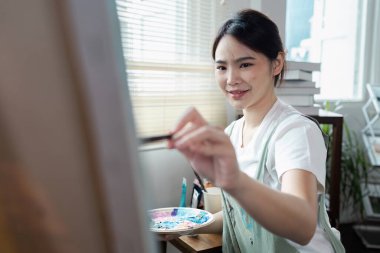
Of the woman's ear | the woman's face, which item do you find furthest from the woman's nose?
the woman's ear

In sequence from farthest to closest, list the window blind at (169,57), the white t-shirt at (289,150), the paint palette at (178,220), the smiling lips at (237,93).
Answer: the window blind at (169,57), the smiling lips at (237,93), the paint palette at (178,220), the white t-shirt at (289,150)

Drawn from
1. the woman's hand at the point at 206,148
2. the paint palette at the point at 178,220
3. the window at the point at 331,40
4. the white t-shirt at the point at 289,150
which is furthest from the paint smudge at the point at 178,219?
the window at the point at 331,40

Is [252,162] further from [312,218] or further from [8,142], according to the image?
[8,142]

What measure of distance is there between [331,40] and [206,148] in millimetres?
2228

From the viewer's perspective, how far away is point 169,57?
4.62 feet

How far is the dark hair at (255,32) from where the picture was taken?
35.7 inches

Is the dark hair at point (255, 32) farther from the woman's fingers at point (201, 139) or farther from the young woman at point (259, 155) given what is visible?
the woman's fingers at point (201, 139)

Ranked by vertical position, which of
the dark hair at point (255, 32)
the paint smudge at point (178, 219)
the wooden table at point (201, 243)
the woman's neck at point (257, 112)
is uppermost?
the dark hair at point (255, 32)

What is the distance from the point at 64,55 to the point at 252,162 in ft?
2.51

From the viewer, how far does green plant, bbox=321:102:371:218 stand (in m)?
2.13

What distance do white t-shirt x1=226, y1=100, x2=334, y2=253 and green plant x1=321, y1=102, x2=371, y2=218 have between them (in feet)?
4.66

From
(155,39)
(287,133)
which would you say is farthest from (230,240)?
(155,39)

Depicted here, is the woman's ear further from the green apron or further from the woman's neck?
the green apron

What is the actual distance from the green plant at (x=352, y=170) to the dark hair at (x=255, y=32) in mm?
1372
